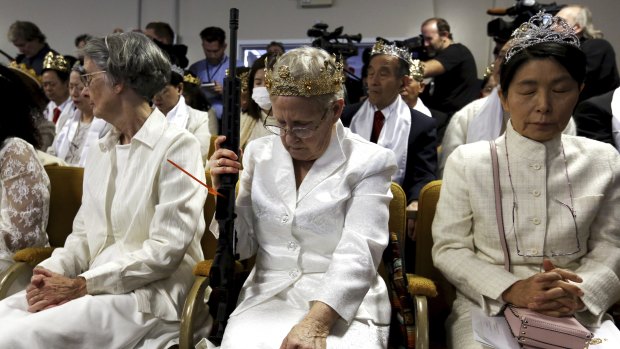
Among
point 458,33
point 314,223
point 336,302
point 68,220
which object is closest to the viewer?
point 336,302

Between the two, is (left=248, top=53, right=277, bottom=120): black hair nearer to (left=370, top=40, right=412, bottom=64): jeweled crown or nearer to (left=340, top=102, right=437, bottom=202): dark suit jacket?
(left=370, top=40, right=412, bottom=64): jeweled crown

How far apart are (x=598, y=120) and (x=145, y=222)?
2.06m

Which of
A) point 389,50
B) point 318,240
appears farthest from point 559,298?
point 389,50

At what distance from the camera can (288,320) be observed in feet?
6.10

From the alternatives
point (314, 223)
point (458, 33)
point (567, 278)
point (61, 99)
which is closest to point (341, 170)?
point (314, 223)

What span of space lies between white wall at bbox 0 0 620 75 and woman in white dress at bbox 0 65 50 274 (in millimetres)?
5335

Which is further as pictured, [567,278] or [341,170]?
[341,170]

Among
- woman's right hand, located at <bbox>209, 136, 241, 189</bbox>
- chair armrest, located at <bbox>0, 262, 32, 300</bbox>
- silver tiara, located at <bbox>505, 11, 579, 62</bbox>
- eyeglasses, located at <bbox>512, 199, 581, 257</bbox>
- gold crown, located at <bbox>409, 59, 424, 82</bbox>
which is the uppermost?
silver tiara, located at <bbox>505, 11, 579, 62</bbox>

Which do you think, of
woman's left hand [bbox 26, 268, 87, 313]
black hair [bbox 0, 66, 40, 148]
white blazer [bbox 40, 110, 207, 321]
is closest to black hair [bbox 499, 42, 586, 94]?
white blazer [bbox 40, 110, 207, 321]

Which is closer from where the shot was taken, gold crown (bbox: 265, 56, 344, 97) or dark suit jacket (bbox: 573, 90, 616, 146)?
gold crown (bbox: 265, 56, 344, 97)

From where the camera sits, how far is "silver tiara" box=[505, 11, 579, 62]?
202 cm

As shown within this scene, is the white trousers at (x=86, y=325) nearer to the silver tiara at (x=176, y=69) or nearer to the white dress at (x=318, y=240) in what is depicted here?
the white dress at (x=318, y=240)

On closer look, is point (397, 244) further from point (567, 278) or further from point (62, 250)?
point (62, 250)

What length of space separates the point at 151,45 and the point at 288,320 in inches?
47.1
